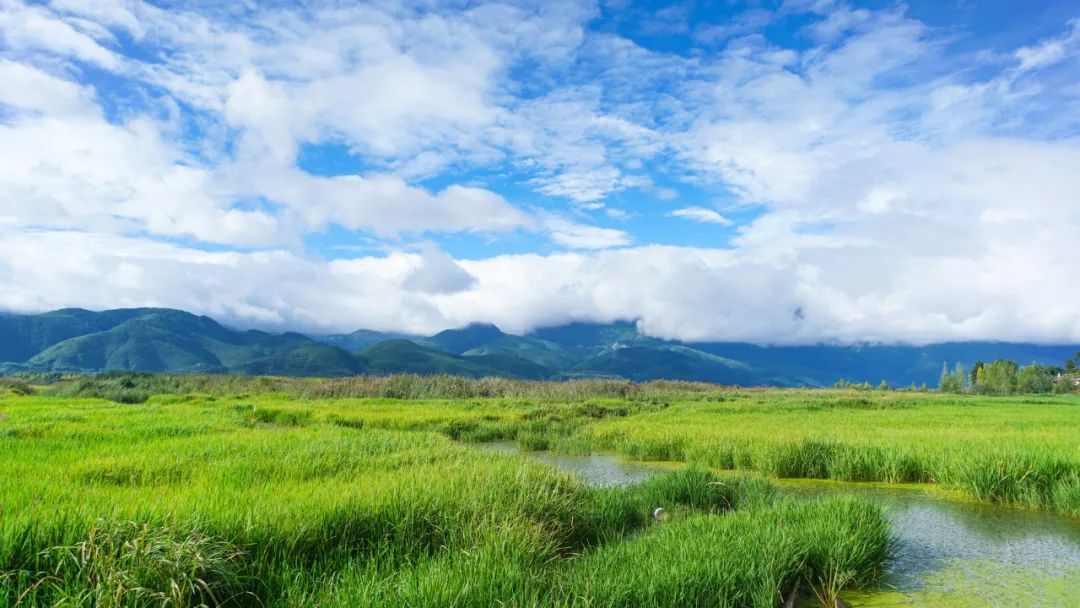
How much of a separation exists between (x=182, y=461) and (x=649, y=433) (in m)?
14.5

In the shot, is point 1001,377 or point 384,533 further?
point 1001,377

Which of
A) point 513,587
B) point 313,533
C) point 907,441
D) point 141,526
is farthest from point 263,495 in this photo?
point 907,441

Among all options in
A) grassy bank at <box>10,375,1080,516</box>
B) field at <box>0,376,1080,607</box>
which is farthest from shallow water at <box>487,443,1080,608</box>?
grassy bank at <box>10,375,1080,516</box>

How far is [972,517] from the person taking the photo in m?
10.4

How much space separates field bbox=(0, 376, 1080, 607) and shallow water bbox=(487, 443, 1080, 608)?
50 centimetres

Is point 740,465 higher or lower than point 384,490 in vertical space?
lower

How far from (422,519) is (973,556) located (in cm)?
776

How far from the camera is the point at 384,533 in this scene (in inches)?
287

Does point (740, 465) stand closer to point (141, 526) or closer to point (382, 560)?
point (382, 560)

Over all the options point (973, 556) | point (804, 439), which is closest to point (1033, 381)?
point (804, 439)

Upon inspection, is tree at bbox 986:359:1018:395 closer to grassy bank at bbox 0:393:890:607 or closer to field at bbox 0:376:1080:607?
field at bbox 0:376:1080:607

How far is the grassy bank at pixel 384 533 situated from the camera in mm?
5016

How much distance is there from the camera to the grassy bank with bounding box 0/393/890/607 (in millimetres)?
5016

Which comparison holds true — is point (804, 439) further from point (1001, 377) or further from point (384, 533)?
point (1001, 377)
